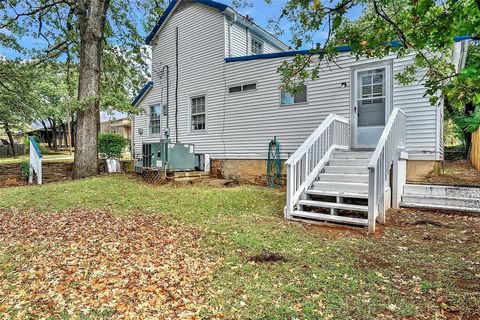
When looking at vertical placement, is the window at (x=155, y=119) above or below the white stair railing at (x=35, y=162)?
above

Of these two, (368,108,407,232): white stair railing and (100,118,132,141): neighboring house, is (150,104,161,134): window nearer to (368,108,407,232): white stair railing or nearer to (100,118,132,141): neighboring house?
(368,108,407,232): white stair railing

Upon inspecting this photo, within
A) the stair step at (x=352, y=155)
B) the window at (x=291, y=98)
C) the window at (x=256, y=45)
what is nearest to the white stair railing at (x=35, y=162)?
the window at (x=291, y=98)

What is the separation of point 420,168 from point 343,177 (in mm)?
2689

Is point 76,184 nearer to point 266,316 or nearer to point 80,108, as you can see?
point 80,108

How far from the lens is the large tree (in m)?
10.2

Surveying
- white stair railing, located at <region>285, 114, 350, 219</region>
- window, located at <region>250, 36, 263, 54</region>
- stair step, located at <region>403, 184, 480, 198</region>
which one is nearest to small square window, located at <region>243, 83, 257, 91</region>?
window, located at <region>250, 36, 263, 54</region>

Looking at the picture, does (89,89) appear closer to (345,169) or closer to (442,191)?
(345,169)

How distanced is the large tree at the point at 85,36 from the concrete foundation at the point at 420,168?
388 inches

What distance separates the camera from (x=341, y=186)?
5.73 meters

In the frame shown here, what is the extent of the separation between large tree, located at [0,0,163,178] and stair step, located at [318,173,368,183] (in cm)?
809

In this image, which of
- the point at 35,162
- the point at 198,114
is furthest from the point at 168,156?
the point at 35,162

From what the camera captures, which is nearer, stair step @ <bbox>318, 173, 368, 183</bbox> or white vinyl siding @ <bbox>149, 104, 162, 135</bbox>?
stair step @ <bbox>318, 173, 368, 183</bbox>

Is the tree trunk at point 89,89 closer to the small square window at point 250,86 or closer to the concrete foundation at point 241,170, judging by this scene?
the concrete foundation at point 241,170

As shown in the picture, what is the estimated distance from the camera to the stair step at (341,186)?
18.0 ft
